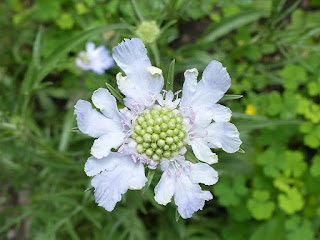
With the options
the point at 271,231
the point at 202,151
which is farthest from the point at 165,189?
the point at 271,231

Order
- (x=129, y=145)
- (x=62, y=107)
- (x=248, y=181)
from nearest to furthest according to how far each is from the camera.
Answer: (x=129, y=145) < (x=248, y=181) < (x=62, y=107)

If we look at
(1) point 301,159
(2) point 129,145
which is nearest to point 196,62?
(1) point 301,159

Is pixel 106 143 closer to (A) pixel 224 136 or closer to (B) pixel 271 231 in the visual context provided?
(A) pixel 224 136

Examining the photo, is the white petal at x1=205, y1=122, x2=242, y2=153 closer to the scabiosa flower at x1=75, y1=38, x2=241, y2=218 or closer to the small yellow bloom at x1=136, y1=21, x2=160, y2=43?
the scabiosa flower at x1=75, y1=38, x2=241, y2=218

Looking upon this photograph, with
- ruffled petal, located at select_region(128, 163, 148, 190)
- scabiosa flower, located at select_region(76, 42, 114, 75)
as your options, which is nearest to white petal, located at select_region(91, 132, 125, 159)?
ruffled petal, located at select_region(128, 163, 148, 190)

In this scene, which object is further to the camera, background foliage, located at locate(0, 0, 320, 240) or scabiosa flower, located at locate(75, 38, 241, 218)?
background foliage, located at locate(0, 0, 320, 240)

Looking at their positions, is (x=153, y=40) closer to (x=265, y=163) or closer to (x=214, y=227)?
(x=265, y=163)
